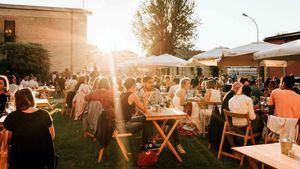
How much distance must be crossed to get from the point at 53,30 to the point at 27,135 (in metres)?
26.0

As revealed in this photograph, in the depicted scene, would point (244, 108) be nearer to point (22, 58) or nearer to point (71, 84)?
point (71, 84)

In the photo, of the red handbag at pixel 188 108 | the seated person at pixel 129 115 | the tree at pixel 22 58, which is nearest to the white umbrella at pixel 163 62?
the red handbag at pixel 188 108

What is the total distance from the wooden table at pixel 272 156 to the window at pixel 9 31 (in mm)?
27733

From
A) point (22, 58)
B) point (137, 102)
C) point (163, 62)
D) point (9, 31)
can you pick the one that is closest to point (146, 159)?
point (137, 102)

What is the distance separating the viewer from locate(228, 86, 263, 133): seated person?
5.50 metres

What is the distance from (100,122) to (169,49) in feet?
88.5

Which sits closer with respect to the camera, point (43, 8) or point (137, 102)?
point (137, 102)

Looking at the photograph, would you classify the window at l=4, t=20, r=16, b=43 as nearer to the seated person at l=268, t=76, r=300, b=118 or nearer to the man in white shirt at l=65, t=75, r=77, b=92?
the man in white shirt at l=65, t=75, r=77, b=92

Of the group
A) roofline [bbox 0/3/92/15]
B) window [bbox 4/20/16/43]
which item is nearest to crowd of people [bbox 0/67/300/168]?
roofline [bbox 0/3/92/15]

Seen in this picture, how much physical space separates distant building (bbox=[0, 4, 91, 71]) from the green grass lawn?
2114 centimetres

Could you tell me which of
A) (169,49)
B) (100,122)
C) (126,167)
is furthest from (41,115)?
(169,49)

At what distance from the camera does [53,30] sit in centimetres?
2734

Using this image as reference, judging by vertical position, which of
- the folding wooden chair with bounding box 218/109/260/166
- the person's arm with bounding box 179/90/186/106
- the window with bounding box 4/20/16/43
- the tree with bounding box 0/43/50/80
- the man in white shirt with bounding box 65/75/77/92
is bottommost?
the folding wooden chair with bounding box 218/109/260/166

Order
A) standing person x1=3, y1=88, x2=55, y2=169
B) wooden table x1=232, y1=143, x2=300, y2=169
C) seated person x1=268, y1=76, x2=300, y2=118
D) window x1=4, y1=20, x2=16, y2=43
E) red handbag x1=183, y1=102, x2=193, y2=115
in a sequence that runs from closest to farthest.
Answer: wooden table x1=232, y1=143, x2=300, y2=169, standing person x1=3, y1=88, x2=55, y2=169, seated person x1=268, y1=76, x2=300, y2=118, red handbag x1=183, y1=102, x2=193, y2=115, window x1=4, y1=20, x2=16, y2=43
